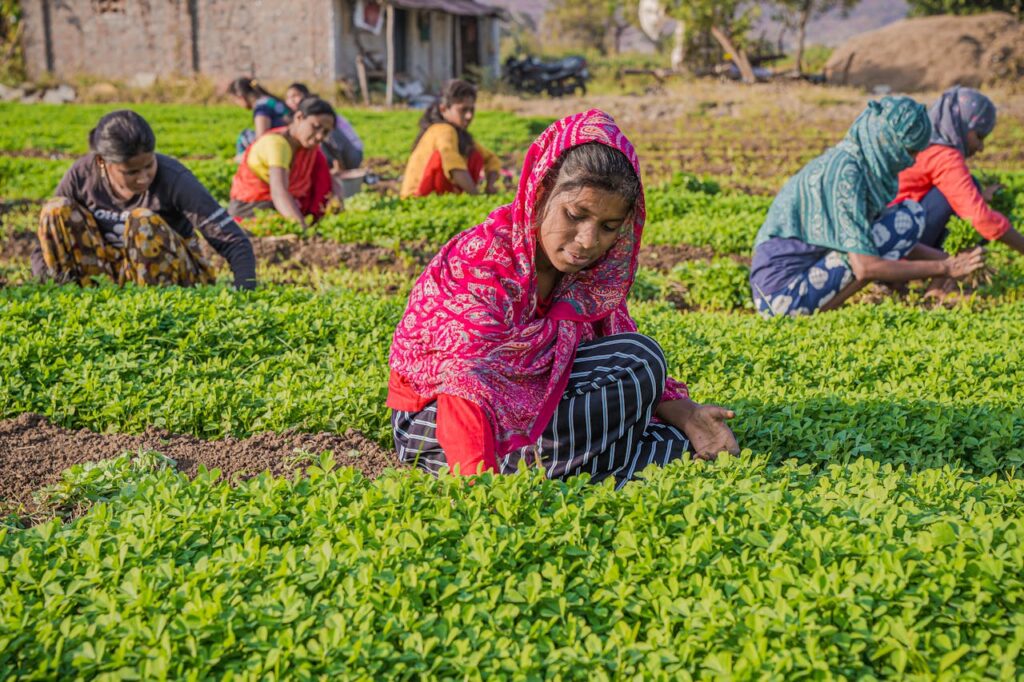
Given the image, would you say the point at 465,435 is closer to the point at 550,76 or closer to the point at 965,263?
the point at 965,263

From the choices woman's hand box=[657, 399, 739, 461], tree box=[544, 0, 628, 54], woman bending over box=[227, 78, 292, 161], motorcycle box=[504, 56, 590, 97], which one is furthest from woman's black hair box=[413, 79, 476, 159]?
tree box=[544, 0, 628, 54]

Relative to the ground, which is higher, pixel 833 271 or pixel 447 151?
pixel 447 151

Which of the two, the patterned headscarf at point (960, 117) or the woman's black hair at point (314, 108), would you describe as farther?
the woman's black hair at point (314, 108)

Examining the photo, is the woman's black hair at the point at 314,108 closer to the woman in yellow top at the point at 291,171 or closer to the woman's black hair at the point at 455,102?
the woman in yellow top at the point at 291,171

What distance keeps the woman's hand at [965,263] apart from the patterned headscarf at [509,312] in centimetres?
341

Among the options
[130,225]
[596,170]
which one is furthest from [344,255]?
[596,170]

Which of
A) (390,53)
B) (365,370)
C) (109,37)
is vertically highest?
(109,37)

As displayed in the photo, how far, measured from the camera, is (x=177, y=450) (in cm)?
414

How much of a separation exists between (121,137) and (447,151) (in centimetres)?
429

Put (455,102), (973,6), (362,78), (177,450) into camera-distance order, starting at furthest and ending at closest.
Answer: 1. (973,6)
2. (362,78)
3. (455,102)
4. (177,450)

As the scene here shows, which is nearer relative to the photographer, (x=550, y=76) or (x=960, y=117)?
(x=960, y=117)

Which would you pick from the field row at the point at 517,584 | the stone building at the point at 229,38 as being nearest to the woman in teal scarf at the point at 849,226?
the field row at the point at 517,584

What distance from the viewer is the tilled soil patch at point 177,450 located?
13.1 ft

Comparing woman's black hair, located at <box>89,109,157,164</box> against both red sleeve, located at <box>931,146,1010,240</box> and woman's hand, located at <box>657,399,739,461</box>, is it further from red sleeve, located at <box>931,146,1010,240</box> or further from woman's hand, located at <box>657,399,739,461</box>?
red sleeve, located at <box>931,146,1010,240</box>
